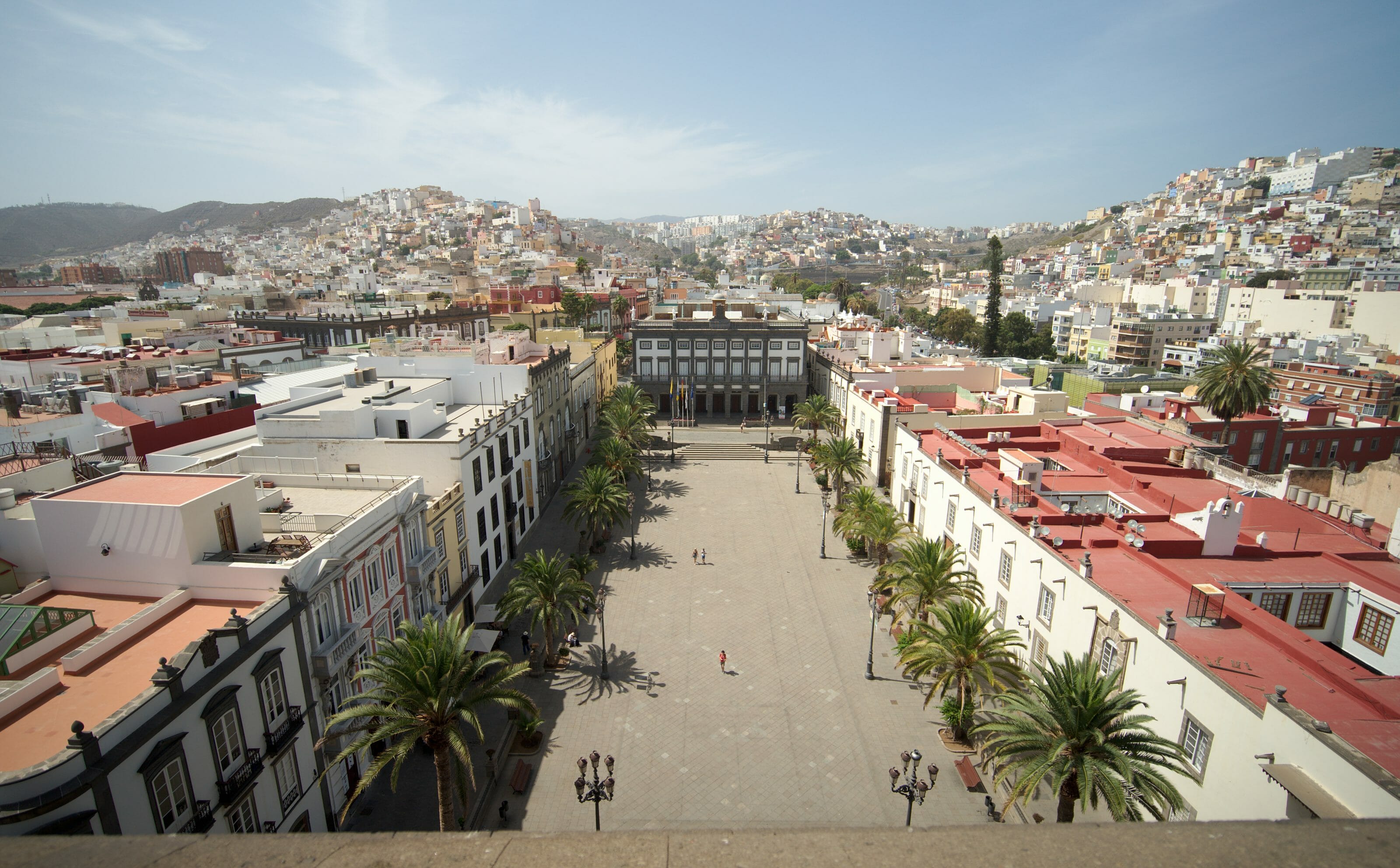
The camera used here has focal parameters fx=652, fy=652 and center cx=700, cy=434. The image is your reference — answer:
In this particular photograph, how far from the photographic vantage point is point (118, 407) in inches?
1195

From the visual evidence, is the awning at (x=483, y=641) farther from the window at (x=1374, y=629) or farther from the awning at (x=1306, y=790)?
the window at (x=1374, y=629)

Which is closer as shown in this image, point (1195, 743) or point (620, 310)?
point (1195, 743)

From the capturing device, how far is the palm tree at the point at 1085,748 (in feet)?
42.9

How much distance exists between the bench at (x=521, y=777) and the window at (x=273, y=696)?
7.09 metres

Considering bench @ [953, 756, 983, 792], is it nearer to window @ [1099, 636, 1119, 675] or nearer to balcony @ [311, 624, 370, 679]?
window @ [1099, 636, 1119, 675]

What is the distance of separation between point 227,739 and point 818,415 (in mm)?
42303

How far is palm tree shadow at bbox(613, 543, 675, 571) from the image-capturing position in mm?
34625

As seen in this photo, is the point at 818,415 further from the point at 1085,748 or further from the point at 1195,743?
the point at 1085,748

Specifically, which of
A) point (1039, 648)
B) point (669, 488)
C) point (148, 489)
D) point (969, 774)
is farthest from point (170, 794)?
point (669, 488)

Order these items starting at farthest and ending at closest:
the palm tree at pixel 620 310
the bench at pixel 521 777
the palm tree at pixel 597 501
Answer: the palm tree at pixel 620 310, the palm tree at pixel 597 501, the bench at pixel 521 777

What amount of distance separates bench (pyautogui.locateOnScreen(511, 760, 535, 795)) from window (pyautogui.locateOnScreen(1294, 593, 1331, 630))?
23.4 m

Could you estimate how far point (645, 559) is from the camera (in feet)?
116

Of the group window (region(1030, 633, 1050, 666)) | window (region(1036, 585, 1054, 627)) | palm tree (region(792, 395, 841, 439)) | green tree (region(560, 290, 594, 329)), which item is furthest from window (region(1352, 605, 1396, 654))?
green tree (region(560, 290, 594, 329))

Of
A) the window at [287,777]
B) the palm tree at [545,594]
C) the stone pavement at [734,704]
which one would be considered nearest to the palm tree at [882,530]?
the stone pavement at [734,704]
